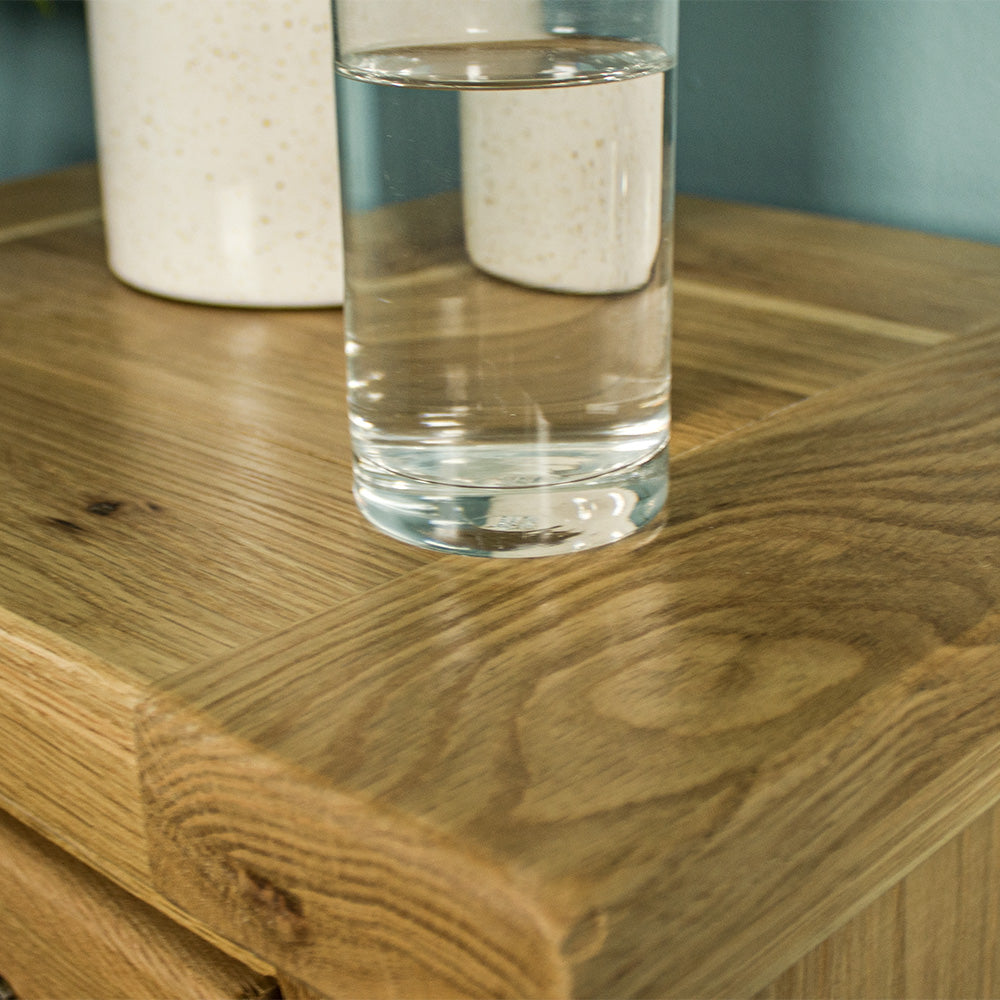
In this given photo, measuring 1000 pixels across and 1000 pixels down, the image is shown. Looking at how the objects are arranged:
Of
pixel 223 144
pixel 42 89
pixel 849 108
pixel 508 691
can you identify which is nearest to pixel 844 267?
pixel 849 108

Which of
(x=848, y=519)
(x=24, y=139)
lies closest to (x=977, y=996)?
(x=848, y=519)

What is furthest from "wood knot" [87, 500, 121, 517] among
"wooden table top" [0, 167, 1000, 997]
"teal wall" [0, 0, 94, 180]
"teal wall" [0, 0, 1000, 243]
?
"teal wall" [0, 0, 94, 180]

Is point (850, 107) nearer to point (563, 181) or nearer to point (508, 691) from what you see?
point (563, 181)

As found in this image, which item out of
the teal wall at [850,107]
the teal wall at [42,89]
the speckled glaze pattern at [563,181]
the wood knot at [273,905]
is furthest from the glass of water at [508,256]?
the teal wall at [42,89]

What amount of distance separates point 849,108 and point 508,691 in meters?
0.52

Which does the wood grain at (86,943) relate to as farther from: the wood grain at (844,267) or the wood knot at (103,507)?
the wood grain at (844,267)

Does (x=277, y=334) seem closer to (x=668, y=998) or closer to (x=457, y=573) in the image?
(x=457, y=573)

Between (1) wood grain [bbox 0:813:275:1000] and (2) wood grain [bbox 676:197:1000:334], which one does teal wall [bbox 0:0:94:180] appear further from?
(1) wood grain [bbox 0:813:275:1000]

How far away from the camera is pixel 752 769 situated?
266mm

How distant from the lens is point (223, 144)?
0.56 m

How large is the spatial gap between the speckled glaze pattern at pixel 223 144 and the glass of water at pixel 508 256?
190 millimetres

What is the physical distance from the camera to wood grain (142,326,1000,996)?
25 cm

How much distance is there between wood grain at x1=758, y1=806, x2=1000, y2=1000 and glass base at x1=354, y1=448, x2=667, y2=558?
0.12 metres

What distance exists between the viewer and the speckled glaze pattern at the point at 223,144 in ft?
1.77
